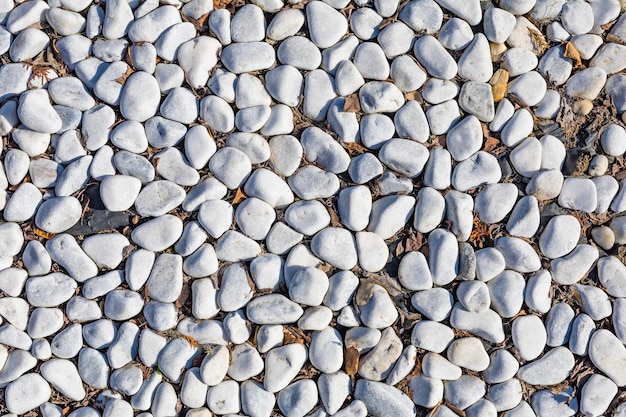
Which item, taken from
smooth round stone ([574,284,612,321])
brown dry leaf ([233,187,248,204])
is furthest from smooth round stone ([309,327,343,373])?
smooth round stone ([574,284,612,321])

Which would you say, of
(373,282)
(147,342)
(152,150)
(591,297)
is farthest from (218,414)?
(591,297)

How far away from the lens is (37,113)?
Result: 142 centimetres

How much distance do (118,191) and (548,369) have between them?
3.30ft

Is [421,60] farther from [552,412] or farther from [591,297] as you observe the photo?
[552,412]

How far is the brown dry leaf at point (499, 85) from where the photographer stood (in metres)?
1.49

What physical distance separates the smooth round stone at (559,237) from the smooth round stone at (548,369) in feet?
0.72

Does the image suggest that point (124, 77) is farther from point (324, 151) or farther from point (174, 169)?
point (324, 151)

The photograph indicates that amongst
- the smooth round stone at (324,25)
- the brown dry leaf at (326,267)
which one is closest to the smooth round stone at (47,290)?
the brown dry leaf at (326,267)

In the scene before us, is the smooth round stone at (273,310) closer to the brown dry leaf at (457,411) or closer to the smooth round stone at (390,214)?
the smooth round stone at (390,214)

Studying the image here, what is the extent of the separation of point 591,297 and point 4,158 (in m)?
1.33

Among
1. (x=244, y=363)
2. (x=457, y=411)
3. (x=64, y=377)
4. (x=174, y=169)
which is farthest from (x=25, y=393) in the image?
(x=457, y=411)

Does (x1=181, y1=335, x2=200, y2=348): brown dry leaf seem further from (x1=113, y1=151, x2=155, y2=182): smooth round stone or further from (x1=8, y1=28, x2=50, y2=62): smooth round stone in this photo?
(x1=8, y1=28, x2=50, y2=62): smooth round stone

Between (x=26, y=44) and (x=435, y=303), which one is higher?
(x=26, y=44)

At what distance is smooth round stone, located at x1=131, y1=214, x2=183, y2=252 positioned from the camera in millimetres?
1422
